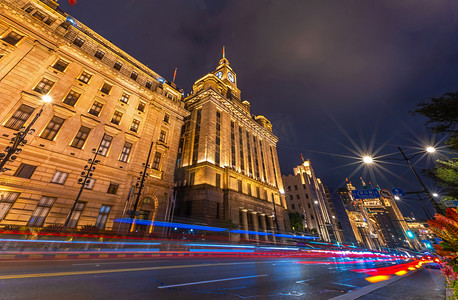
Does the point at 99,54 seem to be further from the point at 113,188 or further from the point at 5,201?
the point at 5,201

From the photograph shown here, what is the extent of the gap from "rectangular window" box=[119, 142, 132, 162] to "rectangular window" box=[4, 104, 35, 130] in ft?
29.1

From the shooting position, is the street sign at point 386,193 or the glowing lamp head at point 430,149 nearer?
the glowing lamp head at point 430,149

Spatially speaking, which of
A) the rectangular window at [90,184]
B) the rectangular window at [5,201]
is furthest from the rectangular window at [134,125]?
the rectangular window at [5,201]

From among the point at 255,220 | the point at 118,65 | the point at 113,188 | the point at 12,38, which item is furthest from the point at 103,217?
the point at 255,220

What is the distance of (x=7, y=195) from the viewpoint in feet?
48.8

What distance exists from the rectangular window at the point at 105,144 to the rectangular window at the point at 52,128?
4.11 metres

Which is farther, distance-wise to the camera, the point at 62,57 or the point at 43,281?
the point at 62,57

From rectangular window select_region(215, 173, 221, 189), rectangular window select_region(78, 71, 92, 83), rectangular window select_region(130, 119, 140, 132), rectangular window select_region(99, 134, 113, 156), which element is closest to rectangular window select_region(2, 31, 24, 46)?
rectangular window select_region(78, 71, 92, 83)

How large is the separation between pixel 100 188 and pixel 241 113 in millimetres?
37510

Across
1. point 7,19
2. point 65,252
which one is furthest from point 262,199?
point 7,19

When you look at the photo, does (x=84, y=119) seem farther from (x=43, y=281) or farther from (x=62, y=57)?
(x=43, y=281)

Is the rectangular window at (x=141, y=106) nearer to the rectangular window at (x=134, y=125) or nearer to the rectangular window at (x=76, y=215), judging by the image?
the rectangular window at (x=134, y=125)

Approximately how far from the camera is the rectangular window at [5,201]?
568 inches

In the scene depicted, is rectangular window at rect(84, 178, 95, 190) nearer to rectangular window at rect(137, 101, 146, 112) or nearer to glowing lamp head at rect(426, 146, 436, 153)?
rectangular window at rect(137, 101, 146, 112)
